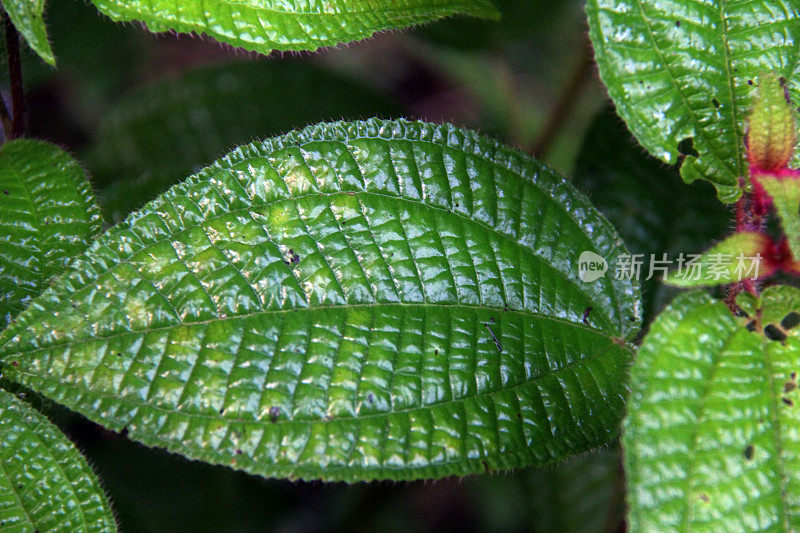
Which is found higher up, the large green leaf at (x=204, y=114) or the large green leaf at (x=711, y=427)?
the large green leaf at (x=204, y=114)

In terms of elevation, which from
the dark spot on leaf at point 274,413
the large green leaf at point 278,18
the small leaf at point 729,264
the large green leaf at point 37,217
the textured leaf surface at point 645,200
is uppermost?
the large green leaf at point 278,18

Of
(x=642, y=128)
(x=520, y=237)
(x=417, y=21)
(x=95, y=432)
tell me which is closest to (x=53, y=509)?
(x=520, y=237)

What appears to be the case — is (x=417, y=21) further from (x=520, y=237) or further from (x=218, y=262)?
(x=218, y=262)

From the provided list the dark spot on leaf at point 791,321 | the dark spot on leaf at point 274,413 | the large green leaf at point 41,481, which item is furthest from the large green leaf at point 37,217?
the dark spot on leaf at point 791,321

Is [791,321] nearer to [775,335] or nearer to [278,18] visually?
[775,335]

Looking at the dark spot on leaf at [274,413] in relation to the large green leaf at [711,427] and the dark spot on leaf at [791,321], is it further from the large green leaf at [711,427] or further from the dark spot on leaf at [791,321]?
the dark spot on leaf at [791,321]
